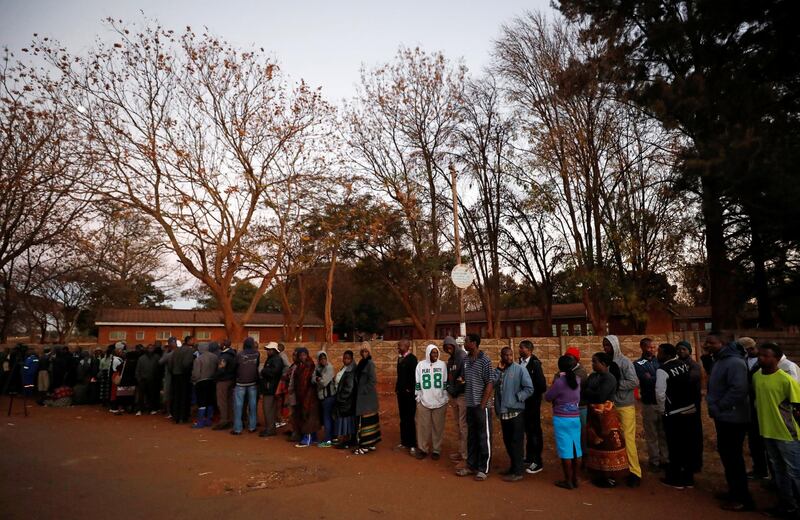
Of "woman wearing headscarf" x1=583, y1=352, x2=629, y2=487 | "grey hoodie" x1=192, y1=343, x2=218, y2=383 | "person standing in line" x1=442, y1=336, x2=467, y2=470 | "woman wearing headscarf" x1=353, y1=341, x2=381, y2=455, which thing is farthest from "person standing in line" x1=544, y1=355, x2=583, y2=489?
"grey hoodie" x1=192, y1=343, x2=218, y2=383

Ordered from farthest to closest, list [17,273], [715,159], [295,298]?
[295,298]
[17,273]
[715,159]

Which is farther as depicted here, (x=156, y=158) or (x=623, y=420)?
(x=156, y=158)

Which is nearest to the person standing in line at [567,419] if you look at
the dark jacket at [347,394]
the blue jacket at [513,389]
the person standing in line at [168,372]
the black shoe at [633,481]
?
the blue jacket at [513,389]

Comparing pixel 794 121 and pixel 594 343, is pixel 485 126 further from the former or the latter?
pixel 794 121

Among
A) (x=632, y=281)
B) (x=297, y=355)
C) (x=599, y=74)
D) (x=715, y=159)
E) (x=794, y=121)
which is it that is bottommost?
(x=297, y=355)

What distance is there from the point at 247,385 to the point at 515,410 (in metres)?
6.06

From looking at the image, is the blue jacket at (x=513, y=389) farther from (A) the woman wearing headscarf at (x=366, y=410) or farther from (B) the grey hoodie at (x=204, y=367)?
(B) the grey hoodie at (x=204, y=367)

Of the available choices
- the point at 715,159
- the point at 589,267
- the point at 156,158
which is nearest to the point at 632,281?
the point at 589,267

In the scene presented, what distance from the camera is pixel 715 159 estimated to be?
36.0 feet

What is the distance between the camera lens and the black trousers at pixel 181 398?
12.3 m

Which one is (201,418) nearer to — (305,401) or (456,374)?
(305,401)

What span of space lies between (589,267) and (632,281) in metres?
1.60

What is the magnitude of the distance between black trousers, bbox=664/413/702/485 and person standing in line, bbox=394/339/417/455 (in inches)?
155

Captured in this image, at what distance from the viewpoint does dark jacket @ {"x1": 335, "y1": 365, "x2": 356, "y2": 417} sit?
9.34 metres
